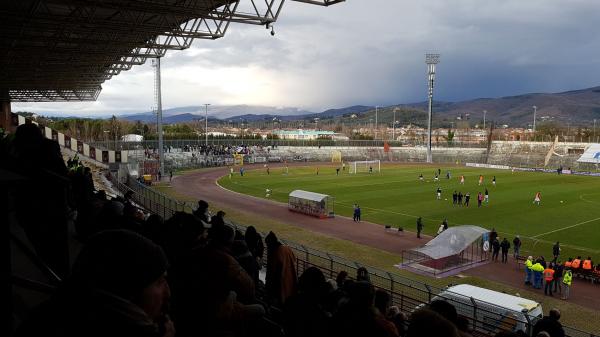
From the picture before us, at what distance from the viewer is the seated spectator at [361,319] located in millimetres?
3541

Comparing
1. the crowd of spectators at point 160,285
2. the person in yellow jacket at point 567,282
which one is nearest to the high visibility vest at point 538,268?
the person in yellow jacket at point 567,282

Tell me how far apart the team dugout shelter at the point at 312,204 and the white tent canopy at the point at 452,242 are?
12973mm

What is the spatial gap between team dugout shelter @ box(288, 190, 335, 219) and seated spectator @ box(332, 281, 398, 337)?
2934 cm

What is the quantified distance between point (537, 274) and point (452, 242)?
3.73 meters

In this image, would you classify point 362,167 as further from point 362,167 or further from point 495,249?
point 495,249

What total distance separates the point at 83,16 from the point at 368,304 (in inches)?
721

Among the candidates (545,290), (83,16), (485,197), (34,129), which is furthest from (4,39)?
(485,197)

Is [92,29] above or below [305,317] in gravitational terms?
above

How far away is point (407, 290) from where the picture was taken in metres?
16.2

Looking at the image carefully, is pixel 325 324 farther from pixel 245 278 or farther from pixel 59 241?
pixel 59 241

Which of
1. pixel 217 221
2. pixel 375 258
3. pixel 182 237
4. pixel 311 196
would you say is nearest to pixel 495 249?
pixel 375 258

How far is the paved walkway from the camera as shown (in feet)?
61.4

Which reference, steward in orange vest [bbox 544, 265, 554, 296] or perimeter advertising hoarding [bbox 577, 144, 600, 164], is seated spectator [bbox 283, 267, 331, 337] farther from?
perimeter advertising hoarding [bbox 577, 144, 600, 164]

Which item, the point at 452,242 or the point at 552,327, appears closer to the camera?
the point at 552,327
